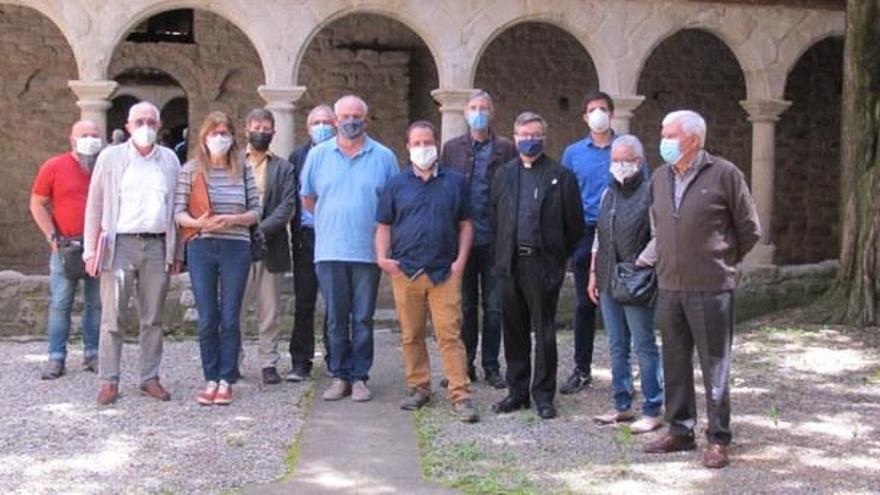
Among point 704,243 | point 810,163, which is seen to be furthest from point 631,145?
point 810,163

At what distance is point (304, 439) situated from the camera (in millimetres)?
5527

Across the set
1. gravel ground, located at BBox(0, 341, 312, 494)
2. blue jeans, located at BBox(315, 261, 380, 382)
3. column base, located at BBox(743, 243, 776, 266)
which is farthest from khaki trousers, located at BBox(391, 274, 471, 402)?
column base, located at BBox(743, 243, 776, 266)

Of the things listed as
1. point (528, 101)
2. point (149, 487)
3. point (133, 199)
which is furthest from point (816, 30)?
point (149, 487)

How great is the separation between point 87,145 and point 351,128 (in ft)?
5.75

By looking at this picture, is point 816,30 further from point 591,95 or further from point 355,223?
point 355,223

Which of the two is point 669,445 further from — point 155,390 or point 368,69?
point 368,69

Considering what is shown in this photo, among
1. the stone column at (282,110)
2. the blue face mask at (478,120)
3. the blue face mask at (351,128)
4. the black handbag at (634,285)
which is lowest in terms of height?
the black handbag at (634,285)

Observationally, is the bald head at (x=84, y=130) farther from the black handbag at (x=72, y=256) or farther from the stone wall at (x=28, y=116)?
the stone wall at (x=28, y=116)

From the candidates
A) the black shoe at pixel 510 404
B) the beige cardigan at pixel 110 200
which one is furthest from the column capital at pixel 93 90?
the black shoe at pixel 510 404

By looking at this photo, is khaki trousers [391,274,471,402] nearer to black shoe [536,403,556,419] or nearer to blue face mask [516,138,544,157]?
black shoe [536,403,556,419]

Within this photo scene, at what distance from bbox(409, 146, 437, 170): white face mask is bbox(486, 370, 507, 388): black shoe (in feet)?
4.93

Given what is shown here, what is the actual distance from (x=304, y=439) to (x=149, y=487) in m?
0.98

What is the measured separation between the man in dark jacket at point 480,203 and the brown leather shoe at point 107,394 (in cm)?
203

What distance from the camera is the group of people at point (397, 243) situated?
581 cm
